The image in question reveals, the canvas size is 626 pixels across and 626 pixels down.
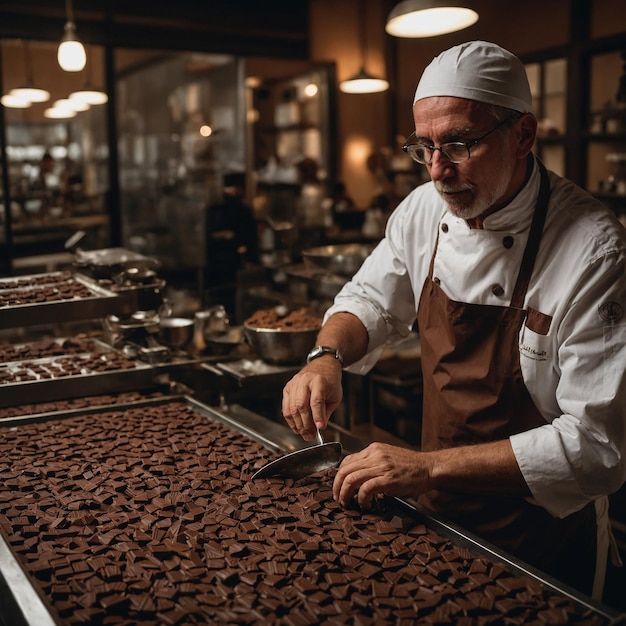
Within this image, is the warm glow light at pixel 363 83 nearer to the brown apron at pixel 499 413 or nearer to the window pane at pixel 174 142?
the window pane at pixel 174 142

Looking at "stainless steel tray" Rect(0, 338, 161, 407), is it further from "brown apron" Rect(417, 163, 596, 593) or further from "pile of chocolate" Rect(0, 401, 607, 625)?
"brown apron" Rect(417, 163, 596, 593)

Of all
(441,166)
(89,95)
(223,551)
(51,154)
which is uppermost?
(89,95)

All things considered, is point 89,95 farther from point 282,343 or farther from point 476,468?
point 476,468

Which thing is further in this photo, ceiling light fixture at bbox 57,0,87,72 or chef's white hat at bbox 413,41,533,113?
ceiling light fixture at bbox 57,0,87,72

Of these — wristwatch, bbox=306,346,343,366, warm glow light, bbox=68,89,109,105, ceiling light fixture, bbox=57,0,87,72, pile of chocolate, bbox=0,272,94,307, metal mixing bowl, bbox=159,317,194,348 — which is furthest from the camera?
warm glow light, bbox=68,89,109,105

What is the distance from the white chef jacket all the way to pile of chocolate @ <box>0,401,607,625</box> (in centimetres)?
30

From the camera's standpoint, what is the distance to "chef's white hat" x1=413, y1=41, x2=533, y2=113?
1892mm

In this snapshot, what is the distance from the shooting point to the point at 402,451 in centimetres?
180

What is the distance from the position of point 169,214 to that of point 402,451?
19.9 ft

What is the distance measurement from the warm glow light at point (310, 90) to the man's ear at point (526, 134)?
6.58 metres

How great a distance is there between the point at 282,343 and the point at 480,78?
1.47 metres

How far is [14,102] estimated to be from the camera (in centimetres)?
656

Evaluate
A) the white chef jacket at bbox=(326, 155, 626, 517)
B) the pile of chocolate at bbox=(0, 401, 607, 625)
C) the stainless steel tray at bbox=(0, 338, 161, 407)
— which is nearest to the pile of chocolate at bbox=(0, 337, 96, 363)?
the stainless steel tray at bbox=(0, 338, 161, 407)

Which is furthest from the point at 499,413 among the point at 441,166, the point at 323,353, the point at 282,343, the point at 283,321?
the point at 283,321
